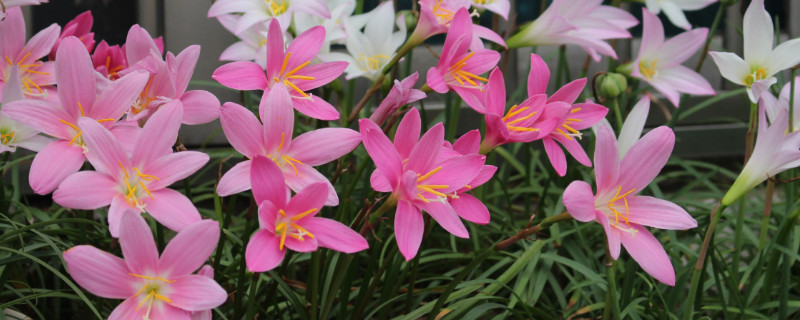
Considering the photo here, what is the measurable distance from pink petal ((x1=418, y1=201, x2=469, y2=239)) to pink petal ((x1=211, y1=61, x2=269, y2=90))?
16cm

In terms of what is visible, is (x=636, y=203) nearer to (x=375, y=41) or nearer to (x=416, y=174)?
(x=416, y=174)

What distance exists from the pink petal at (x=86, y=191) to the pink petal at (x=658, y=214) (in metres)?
0.38

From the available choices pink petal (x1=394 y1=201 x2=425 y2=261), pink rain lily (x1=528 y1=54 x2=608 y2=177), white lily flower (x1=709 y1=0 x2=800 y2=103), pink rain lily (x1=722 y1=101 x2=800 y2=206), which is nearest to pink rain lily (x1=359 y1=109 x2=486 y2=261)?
pink petal (x1=394 y1=201 x2=425 y2=261)

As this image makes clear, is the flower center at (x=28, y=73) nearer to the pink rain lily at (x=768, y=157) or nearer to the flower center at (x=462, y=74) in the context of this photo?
the flower center at (x=462, y=74)

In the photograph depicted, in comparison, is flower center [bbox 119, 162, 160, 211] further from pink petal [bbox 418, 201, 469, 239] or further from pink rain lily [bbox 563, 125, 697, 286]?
pink rain lily [bbox 563, 125, 697, 286]

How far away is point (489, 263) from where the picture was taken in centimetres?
109

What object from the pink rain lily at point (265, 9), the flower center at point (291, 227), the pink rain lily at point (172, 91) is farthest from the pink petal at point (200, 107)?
the pink rain lily at point (265, 9)

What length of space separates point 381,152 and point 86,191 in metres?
0.19

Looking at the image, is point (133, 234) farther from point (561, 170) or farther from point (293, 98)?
point (561, 170)

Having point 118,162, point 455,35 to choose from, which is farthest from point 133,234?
point 455,35

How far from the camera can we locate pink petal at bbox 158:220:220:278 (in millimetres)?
469

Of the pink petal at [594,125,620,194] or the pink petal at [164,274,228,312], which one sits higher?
the pink petal at [594,125,620,194]

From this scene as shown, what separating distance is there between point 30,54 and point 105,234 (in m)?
0.30

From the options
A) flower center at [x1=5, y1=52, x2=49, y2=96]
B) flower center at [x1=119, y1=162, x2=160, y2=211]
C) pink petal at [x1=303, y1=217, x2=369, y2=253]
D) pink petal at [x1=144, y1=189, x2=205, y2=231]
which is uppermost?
flower center at [x1=119, y1=162, x2=160, y2=211]
